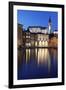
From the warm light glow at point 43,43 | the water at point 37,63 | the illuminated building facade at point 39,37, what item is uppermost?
the illuminated building facade at point 39,37

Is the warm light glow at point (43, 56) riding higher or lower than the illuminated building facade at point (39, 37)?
lower

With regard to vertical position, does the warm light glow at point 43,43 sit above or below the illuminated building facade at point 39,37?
below

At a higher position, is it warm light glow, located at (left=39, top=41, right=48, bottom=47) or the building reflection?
warm light glow, located at (left=39, top=41, right=48, bottom=47)

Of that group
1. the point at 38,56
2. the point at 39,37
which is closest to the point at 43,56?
the point at 38,56

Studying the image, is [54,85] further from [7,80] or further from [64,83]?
[7,80]

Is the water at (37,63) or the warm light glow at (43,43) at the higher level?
the warm light glow at (43,43)

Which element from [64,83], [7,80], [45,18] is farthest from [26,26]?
[64,83]

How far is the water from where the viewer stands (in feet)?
6.52

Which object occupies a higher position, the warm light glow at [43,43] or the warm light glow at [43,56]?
the warm light glow at [43,43]

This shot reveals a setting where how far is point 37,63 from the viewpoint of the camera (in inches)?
79.9

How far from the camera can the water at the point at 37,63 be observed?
1.99 metres

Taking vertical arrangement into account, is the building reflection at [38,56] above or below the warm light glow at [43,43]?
below

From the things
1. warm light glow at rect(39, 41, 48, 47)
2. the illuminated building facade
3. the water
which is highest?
the illuminated building facade

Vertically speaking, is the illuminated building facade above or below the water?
above
